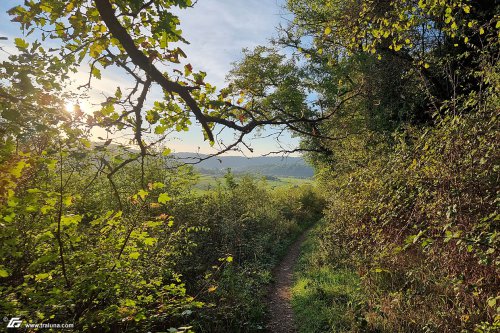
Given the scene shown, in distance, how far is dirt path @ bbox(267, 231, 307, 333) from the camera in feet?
28.1

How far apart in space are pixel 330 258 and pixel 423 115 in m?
8.39

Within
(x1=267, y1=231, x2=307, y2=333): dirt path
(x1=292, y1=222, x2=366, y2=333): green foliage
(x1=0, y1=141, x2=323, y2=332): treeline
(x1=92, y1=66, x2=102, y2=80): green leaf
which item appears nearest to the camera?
(x1=0, y1=141, x2=323, y2=332): treeline

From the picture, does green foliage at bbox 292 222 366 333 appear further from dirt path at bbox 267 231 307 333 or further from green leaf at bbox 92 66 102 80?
green leaf at bbox 92 66 102 80

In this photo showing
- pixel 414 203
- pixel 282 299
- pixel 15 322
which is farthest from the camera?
pixel 282 299

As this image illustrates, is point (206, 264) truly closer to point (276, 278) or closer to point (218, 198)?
point (276, 278)

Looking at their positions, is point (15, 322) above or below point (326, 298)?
above

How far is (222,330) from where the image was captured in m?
7.86

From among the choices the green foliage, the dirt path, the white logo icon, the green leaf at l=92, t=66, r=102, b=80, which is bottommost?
the dirt path

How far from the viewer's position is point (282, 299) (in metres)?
10.2

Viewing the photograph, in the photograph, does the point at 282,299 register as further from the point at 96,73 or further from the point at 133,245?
the point at 96,73

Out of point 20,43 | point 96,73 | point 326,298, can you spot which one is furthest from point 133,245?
point 326,298

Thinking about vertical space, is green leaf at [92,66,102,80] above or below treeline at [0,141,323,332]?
above

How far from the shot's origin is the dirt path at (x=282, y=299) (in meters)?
8.58

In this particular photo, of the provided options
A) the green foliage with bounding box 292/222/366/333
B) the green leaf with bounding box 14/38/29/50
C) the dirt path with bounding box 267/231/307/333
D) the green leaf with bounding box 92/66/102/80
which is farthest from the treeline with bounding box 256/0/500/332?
the green leaf with bounding box 14/38/29/50
